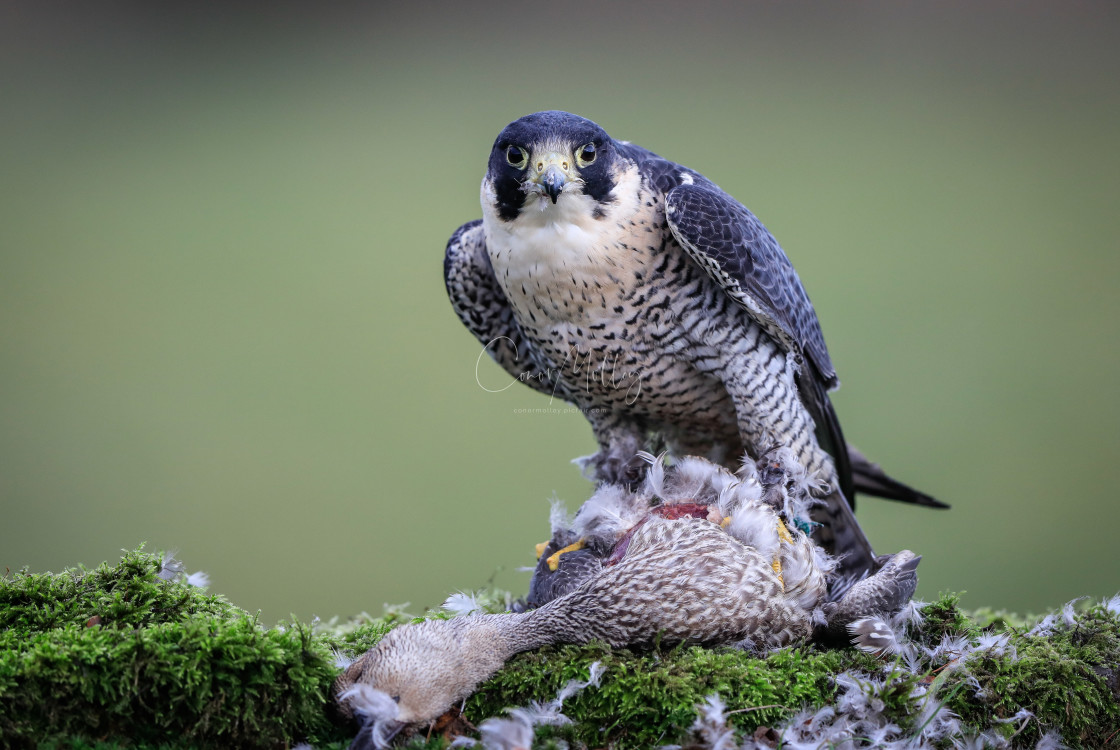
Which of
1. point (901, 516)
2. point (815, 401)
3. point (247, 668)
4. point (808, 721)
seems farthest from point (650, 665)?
point (901, 516)

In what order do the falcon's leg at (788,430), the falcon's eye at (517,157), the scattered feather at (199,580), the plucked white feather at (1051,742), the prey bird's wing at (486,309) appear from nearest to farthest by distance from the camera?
the plucked white feather at (1051,742)
the scattered feather at (199,580)
the falcon's eye at (517,157)
the falcon's leg at (788,430)
the prey bird's wing at (486,309)

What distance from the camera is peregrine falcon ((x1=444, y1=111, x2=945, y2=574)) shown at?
2707 millimetres

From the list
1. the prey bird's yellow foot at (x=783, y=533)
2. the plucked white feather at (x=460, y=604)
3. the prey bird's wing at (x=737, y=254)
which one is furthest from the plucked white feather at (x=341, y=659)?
the prey bird's wing at (x=737, y=254)

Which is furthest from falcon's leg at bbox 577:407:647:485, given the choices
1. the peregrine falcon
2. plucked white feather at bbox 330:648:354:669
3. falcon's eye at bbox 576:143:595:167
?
plucked white feather at bbox 330:648:354:669

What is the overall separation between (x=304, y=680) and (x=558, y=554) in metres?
0.97

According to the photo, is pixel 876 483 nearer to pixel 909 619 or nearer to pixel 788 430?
pixel 788 430

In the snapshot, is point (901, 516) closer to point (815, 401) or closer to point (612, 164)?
point (815, 401)

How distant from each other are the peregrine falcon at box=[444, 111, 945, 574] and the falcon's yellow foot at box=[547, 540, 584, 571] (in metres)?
0.55

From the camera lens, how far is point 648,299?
2.84m

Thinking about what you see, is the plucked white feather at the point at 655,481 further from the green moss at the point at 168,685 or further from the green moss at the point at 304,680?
the green moss at the point at 168,685

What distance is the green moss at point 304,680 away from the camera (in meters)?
1.72

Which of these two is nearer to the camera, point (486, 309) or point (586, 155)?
point (586, 155)

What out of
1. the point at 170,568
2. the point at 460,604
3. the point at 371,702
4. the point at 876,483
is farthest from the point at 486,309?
the point at 371,702

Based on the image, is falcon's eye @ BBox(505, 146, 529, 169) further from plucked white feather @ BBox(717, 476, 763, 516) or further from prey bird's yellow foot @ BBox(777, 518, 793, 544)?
prey bird's yellow foot @ BBox(777, 518, 793, 544)
